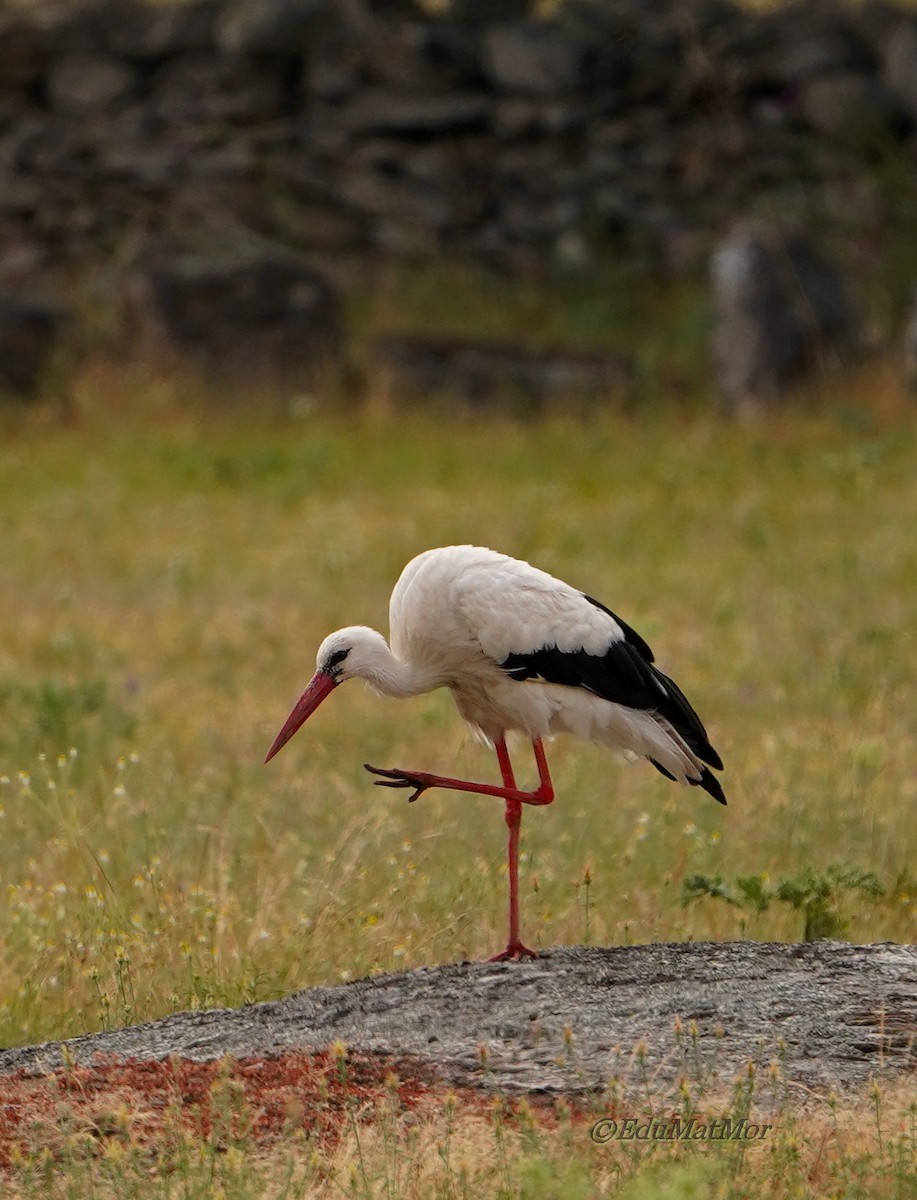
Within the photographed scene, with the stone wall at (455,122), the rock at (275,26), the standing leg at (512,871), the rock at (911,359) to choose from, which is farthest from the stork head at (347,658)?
the rock at (275,26)

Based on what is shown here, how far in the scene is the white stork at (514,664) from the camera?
485 cm

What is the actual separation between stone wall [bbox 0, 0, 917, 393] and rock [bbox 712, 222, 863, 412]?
226 cm

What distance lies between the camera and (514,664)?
489cm

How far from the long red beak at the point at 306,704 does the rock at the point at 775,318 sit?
33.0ft

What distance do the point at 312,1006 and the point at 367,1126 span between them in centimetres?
68

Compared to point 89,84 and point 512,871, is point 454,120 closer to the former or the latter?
point 89,84

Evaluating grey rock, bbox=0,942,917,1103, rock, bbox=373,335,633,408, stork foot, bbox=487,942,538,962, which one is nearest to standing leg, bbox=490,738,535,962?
stork foot, bbox=487,942,538,962

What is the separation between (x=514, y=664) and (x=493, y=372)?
10252 millimetres

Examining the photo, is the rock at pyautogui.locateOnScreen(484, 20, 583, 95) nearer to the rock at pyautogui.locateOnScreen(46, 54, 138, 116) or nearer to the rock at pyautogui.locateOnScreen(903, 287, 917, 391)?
the rock at pyautogui.locateOnScreen(46, 54, 138, 116)

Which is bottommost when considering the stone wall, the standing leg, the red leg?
the standing leg

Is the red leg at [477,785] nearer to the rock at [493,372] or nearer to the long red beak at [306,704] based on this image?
the long red beak at [306,704]

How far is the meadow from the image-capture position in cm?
529

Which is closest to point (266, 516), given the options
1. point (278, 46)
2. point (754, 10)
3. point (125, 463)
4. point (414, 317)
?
point (125, 463)

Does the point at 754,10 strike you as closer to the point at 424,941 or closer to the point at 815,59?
the point at 815,59
